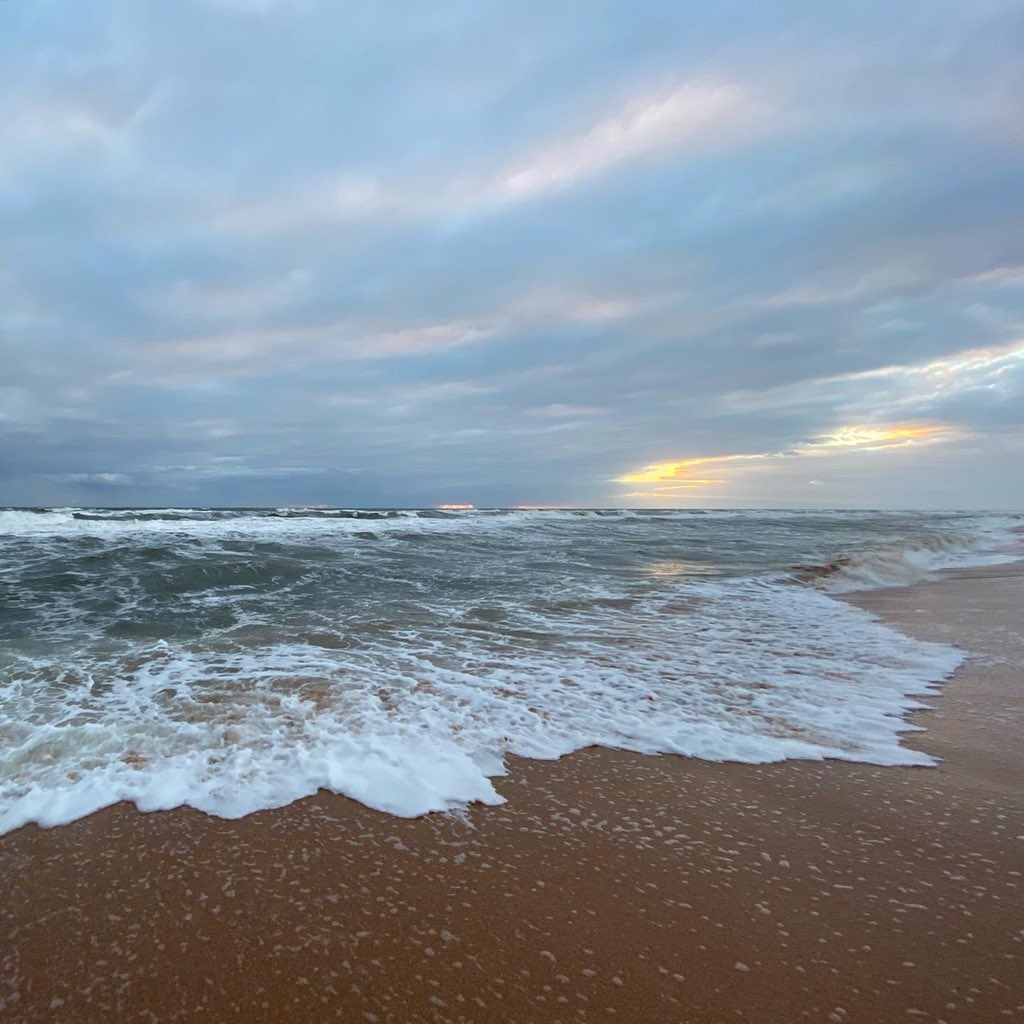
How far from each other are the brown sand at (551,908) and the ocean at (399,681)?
0.38m

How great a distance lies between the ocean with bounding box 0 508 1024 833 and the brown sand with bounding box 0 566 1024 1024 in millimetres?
378

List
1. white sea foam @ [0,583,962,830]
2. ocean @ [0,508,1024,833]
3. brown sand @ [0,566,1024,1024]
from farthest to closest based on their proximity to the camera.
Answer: ocean @ [0,508,1024,833] → white sea foam @ [0,583,962,830] → brown sand @ [0,566,1024,1024]

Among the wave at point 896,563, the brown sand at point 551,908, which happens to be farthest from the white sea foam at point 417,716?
the wave at point 896,563

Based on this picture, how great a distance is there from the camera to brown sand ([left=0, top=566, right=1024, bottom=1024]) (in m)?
1.96

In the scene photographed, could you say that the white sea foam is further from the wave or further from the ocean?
the wave

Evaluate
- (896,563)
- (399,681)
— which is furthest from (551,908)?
(896,563)

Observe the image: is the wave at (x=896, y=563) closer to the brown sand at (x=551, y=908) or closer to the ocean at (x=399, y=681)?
the ocean at (x=399, y=681)

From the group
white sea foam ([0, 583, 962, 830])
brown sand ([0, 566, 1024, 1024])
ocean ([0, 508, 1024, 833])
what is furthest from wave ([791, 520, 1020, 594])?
brown sand ([0, 566, 1024, 1024])

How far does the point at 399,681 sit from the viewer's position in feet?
17.5

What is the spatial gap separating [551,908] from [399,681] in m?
3.18

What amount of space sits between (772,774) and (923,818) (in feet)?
2.59

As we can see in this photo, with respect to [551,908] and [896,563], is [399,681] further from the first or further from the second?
[896,563]

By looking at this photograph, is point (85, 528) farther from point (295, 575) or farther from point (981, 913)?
point (981, 913)

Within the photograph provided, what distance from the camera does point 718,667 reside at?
6.04m
